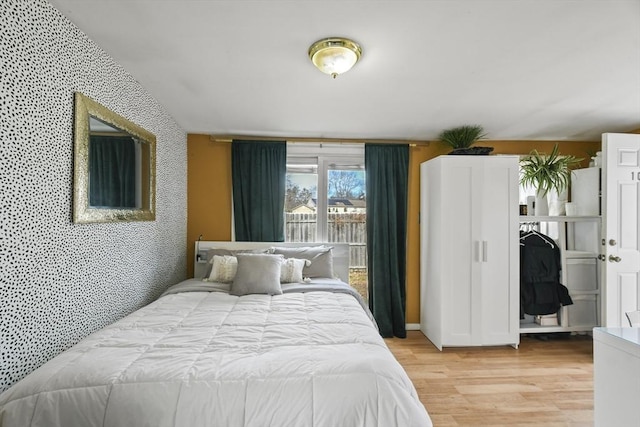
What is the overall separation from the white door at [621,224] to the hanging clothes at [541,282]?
0.64 metres

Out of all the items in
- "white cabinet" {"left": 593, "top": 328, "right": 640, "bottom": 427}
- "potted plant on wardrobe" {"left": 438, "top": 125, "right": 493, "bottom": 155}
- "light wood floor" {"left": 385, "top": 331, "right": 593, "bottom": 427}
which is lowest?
"light wood floor" {"left": 385, "top": 331, "right": 593, "bottom": 427}

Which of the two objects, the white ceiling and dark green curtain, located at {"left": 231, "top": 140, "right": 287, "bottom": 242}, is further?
dark green curtain, located at {"left": 231, "top": 140, "right": 287, "bottom": 242}

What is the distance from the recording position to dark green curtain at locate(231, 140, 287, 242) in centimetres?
389

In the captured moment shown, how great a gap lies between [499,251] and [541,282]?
0.59 m

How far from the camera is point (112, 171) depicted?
2.17 meters

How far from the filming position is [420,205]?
407cm

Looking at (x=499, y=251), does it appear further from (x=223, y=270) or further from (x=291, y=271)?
(x=223, y=270)

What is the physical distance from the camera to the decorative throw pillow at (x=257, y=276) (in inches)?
110

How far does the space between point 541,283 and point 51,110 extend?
4.30 metres

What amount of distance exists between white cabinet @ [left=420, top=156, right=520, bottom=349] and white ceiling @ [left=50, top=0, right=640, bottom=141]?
545 millimetres

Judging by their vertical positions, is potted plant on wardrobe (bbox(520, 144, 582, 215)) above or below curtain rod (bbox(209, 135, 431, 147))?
below

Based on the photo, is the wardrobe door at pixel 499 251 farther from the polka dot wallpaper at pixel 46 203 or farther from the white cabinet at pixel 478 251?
the polka dot wallpaper at pixel 46 203

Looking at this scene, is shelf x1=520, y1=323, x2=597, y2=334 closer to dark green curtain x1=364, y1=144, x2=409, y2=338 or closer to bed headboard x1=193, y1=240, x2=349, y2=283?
dark green curtain x1=364, y1=144, x2=409, y2=338

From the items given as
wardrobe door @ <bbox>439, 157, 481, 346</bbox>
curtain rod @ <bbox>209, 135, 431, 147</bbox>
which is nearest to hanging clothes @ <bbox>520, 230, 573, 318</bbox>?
wardrobe door @ <bbox>439, 157, 481, 346</bbox>
